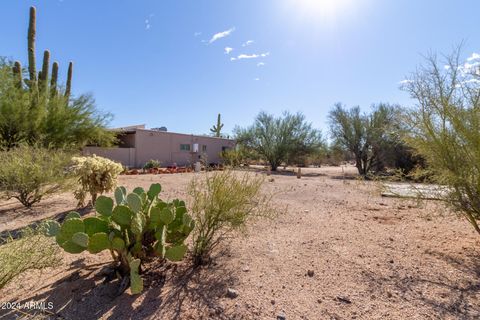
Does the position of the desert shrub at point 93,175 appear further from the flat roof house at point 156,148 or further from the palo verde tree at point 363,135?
the palo verde tree at point 363,135

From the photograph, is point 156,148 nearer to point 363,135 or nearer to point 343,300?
point 363,135

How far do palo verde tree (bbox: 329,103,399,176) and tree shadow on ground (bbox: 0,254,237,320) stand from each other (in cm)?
1891

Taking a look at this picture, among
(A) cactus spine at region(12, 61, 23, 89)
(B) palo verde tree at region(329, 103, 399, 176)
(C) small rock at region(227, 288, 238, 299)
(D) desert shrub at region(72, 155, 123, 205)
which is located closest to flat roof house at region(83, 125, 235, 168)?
(A) cactus spine at region(12, 61, 23, 89)

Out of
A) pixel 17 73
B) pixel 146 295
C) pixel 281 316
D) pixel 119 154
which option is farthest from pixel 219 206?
pixel 119 154

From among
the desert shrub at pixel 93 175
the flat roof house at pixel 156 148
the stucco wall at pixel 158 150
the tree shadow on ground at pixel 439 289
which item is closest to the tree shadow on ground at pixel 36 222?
the desert shrub at pixel 93 175

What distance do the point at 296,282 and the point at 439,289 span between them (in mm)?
1424

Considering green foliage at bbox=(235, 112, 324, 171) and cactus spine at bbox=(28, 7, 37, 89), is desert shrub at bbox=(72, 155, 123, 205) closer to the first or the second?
cactus spine at bbox=(28, 7, 37, 89)

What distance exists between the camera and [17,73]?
12641mm

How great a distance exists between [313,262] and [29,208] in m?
6.19

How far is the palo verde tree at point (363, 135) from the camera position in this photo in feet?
62.8

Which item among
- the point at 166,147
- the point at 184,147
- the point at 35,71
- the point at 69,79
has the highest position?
the point at 69,79

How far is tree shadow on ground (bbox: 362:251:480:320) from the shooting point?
2369 millimetres

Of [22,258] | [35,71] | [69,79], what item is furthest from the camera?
[69,79]

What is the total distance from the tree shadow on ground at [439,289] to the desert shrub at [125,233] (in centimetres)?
211
